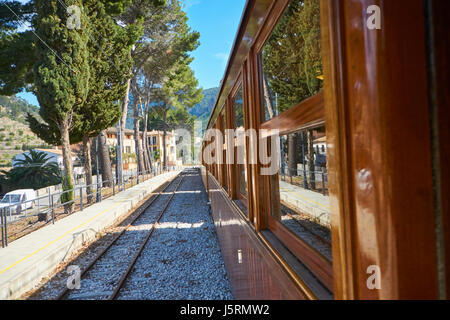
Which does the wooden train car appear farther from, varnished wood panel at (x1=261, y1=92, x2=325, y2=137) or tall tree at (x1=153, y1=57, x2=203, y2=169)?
tall tree at (x1=153, y1=57, x2=203, y2=169)

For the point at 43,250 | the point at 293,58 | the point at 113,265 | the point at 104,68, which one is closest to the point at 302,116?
the point at 293,58

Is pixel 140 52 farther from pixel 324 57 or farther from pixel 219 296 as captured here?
pixel 324 57

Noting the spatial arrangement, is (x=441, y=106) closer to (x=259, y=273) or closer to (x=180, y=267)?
(x=259, y=273)

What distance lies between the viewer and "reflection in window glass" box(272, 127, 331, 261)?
115 centimetres

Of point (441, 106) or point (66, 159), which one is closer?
point (441, 106)

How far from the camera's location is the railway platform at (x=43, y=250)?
4.10 metres

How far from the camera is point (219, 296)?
3.64m

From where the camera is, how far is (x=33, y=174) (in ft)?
67.7

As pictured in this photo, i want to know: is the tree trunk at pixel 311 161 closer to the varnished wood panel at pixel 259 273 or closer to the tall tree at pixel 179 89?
the varnished wood panel at pixel 259 273

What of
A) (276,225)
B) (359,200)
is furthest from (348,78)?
(276,225)

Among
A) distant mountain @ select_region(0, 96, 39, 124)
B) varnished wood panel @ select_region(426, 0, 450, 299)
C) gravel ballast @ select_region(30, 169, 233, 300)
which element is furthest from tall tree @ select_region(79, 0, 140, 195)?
distant mountain @ select_region(0, 96, 39, 124)

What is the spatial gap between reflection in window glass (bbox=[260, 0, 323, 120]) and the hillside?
58360 mm

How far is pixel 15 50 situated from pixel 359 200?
14860mm

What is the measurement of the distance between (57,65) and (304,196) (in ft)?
35.7
